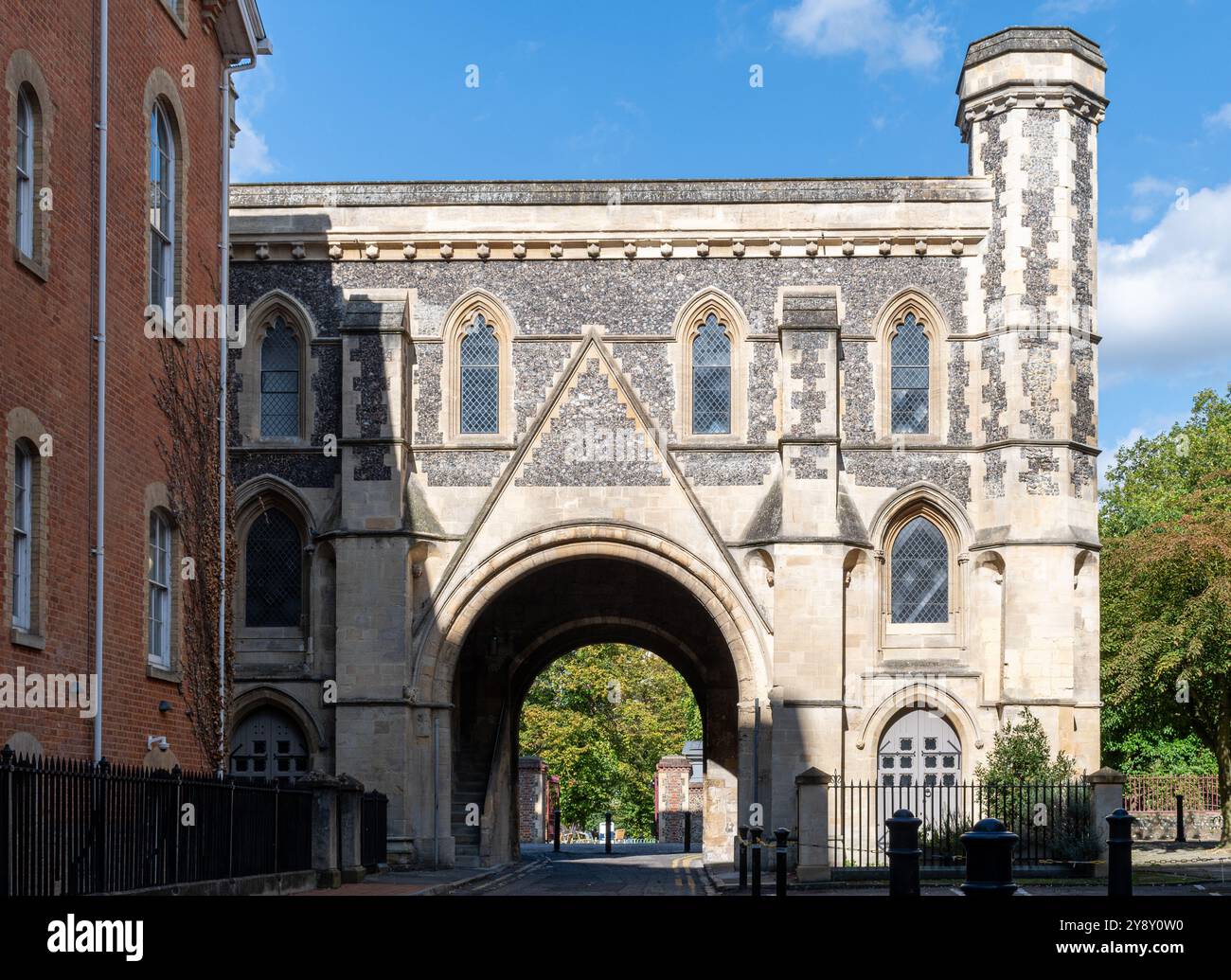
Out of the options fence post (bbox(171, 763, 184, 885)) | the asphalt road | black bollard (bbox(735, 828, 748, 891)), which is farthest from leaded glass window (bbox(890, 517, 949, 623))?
fence post (bbox(171, 763, 184, 885))

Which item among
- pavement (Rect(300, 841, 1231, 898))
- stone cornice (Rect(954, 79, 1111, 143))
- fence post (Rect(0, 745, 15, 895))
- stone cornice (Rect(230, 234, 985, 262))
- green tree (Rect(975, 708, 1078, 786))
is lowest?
pavement (Rect(300, 841, 1231, 898))

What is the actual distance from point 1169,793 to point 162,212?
29.5 m

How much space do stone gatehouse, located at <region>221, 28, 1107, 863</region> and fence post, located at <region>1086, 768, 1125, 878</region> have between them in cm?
308

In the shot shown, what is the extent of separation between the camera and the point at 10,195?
46.7 feet

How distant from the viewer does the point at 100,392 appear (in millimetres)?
16250

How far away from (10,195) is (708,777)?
21.3m

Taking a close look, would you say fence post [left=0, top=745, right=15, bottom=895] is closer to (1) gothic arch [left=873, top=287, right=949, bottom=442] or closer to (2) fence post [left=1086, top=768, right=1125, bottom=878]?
(2) fence post [left=1086, top=768, right=1125, bottom=878]

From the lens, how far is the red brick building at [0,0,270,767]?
47.3ft

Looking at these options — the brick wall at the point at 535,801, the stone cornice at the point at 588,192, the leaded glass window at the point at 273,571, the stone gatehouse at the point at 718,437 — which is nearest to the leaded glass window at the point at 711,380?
the stone gatehouse at the point at 718,437

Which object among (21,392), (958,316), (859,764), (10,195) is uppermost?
(958,316)

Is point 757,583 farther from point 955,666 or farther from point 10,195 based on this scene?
point 10,195
